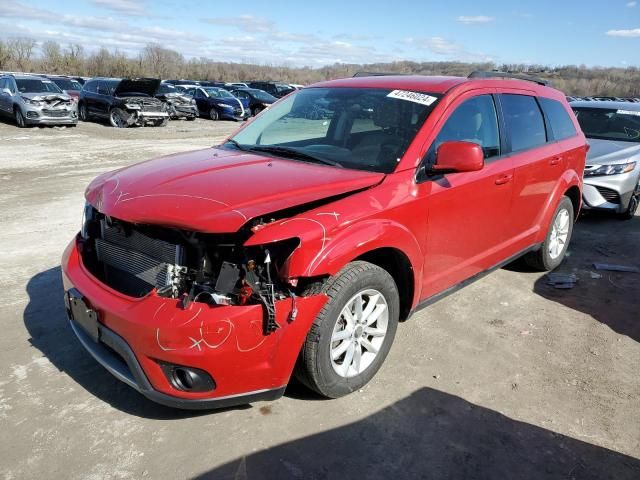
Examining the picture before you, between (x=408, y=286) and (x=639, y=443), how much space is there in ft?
4.94

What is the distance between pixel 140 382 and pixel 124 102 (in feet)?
60.5

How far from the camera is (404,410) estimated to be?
119 inches

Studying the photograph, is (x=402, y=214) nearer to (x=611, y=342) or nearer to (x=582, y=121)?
(x=611, y=342)

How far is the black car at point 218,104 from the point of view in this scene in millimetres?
24469

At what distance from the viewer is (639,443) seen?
9.25ft

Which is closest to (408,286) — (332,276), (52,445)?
(332,276)

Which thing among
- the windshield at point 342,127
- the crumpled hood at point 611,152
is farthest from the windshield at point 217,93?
the windshield at point 342,127

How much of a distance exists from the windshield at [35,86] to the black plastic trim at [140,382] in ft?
59.2

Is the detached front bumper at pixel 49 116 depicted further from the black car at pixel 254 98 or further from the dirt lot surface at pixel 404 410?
the dirt lot surface at pixel 404 410

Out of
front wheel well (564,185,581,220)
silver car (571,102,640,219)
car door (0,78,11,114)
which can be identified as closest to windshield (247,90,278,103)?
car door (0,78,11,114)

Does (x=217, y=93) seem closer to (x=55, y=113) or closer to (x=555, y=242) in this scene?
(x=55, y=113)

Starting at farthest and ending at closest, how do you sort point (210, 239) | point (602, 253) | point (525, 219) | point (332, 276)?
point (602, 253)
point (525, 219)
point (332, 276)
point (210, 239)

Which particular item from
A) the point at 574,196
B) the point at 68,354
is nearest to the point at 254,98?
the point at 574,196

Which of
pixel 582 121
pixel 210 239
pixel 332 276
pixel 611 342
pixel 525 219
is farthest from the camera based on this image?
pixel 582 121
